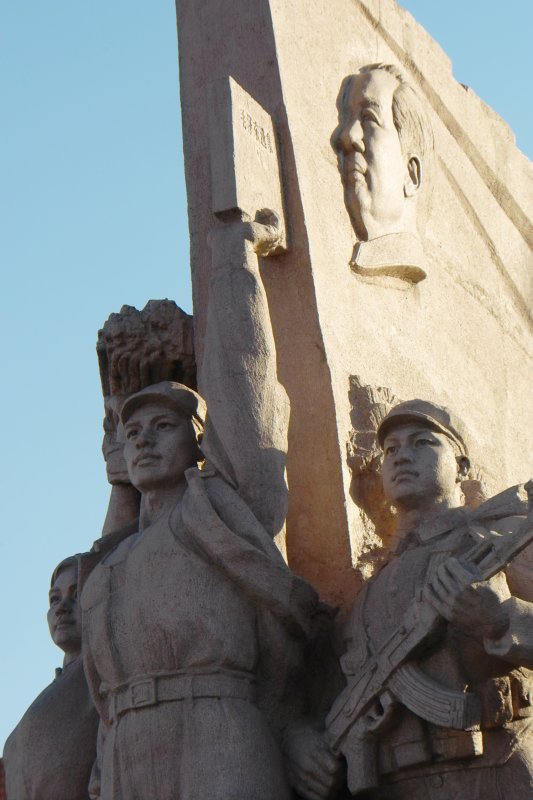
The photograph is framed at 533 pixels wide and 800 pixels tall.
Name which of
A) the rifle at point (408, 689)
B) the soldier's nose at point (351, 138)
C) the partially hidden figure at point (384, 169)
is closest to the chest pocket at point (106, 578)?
the rifle at point (408, 689)

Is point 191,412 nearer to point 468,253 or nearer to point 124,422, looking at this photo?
point 124,422

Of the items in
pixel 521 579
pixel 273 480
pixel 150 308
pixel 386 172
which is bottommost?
pixel 521 579

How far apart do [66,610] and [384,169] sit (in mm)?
2712

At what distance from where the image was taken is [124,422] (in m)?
9.49

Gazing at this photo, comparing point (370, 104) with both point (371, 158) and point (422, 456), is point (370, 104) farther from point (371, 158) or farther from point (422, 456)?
point (422, 456)

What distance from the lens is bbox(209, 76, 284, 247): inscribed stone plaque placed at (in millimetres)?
9586

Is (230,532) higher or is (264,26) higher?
(264,26)

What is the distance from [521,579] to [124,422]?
1965 millimetres

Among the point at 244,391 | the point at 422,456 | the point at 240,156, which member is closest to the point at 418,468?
the point at 422,456

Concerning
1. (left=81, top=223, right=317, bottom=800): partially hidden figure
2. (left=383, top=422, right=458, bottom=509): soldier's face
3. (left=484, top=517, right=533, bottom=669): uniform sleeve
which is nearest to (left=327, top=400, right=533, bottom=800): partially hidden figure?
(left=484, top=517, right=533, bottom=669): uniform sleeve

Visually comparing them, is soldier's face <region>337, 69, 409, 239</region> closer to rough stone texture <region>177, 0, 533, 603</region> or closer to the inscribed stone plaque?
rough stone texture <region>177, 0, 533, 603</region>

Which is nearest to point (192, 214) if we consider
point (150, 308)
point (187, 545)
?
point (150, 308)

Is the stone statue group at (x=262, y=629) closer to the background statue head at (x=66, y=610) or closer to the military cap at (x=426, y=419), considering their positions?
the military cap at (x=426, y=419)

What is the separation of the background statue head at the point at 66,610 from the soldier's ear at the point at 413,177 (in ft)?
8.43
